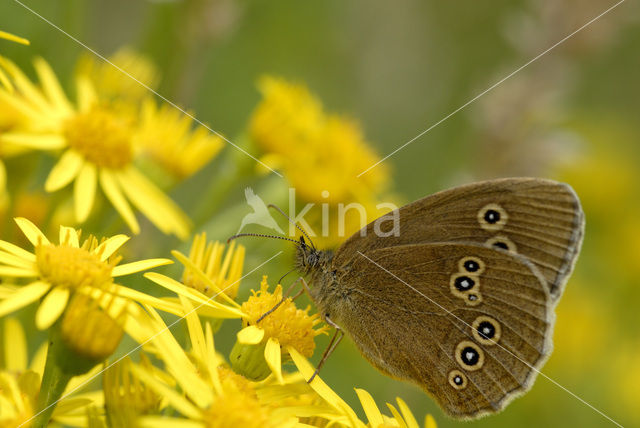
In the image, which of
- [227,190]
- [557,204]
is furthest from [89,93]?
[557,204]

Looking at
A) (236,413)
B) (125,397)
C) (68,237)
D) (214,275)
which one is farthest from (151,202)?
(236,413)

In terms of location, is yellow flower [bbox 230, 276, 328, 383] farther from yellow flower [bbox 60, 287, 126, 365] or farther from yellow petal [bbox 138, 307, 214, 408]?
yellow flower [bbox 60, 287, 126, 365]

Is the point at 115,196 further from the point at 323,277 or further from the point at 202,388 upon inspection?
the point at 202,388

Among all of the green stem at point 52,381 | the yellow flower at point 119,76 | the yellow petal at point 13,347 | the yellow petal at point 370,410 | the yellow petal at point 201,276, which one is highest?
the yellow flower at point 119,76

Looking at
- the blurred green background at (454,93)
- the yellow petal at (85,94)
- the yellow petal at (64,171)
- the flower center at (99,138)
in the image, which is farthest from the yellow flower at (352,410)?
the yellow petal at (85,94)

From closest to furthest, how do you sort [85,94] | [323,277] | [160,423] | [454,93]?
[160,423], [323,277], [85,94], [454,93]

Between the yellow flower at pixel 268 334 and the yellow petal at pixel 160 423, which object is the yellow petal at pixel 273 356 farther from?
the yellow petal at pixel 160 423

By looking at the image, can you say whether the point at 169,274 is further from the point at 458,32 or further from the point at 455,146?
the point at 458,32

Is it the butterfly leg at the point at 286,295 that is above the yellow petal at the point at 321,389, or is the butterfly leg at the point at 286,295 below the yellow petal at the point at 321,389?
above
